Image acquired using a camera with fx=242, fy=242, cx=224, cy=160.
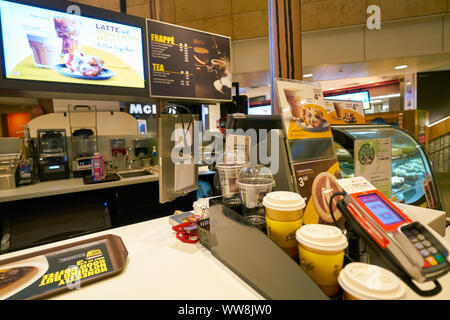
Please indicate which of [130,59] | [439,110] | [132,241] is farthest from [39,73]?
[439,110]

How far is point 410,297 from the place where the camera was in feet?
2.01

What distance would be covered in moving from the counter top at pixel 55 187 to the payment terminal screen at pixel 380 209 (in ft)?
7.80

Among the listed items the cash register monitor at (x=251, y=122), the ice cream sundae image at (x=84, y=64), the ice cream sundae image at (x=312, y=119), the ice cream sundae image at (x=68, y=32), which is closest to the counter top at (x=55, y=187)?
the ice cream sundae image at (x=84, y=64)

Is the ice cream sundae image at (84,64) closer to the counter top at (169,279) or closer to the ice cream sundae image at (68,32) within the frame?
the ice cream sundae image at (68,32)

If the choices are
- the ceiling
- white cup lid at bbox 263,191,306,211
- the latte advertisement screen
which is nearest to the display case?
white cup lid at bbox 263,191,306,211

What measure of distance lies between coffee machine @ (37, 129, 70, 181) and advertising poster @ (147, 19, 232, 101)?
3.82ft

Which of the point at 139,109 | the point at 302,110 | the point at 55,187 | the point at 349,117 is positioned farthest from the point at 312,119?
the point at 139,109

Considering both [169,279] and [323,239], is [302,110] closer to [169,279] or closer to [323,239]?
[323,239]

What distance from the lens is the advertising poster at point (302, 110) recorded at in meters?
1.10

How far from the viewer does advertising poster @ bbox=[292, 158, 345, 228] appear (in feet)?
3.44

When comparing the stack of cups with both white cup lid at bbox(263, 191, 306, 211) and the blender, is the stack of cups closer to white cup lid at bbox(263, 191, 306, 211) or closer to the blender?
white cup lid at bbox(263, 191, 306, 211)

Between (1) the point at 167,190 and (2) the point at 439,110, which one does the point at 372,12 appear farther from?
(1) the point at 167,190

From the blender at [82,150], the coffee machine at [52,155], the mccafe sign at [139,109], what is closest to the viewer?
the coffee machine at [52,155]
